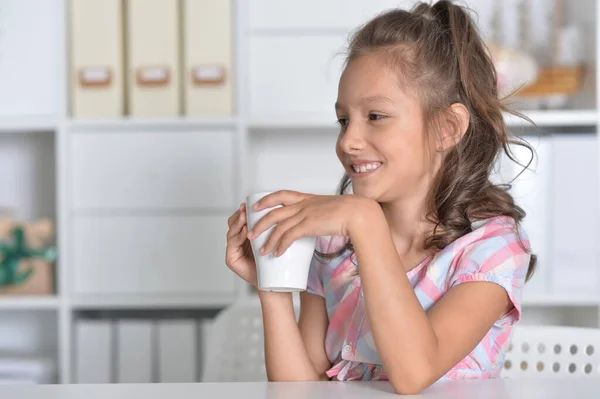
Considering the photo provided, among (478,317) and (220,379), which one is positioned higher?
(478,317)

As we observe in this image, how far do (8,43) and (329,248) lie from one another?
3.80 ft

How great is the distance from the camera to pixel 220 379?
1220 mm

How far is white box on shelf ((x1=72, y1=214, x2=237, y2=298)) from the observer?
1.94 metres

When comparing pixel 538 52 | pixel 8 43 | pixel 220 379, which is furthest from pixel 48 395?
pixel 538 52

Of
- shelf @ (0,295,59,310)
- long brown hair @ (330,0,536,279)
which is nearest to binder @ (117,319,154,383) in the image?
shelf @ (0,295,59,310)

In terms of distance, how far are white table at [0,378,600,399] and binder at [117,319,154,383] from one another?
1.28 m

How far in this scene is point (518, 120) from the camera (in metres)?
1.90

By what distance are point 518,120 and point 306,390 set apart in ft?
4.38

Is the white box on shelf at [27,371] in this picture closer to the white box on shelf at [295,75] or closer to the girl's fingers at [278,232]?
the white box on shelf at [295,75]

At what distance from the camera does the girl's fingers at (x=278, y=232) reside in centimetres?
76

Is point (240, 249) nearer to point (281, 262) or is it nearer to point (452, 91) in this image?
point (281, 262)

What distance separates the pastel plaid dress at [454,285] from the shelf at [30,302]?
3.46 ft

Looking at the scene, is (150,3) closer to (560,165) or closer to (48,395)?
(560,165)

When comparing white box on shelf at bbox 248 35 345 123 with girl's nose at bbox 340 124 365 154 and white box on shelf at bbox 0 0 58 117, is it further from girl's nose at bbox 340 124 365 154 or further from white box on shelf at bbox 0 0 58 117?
girl's nose at bbox 340 124 365 154
